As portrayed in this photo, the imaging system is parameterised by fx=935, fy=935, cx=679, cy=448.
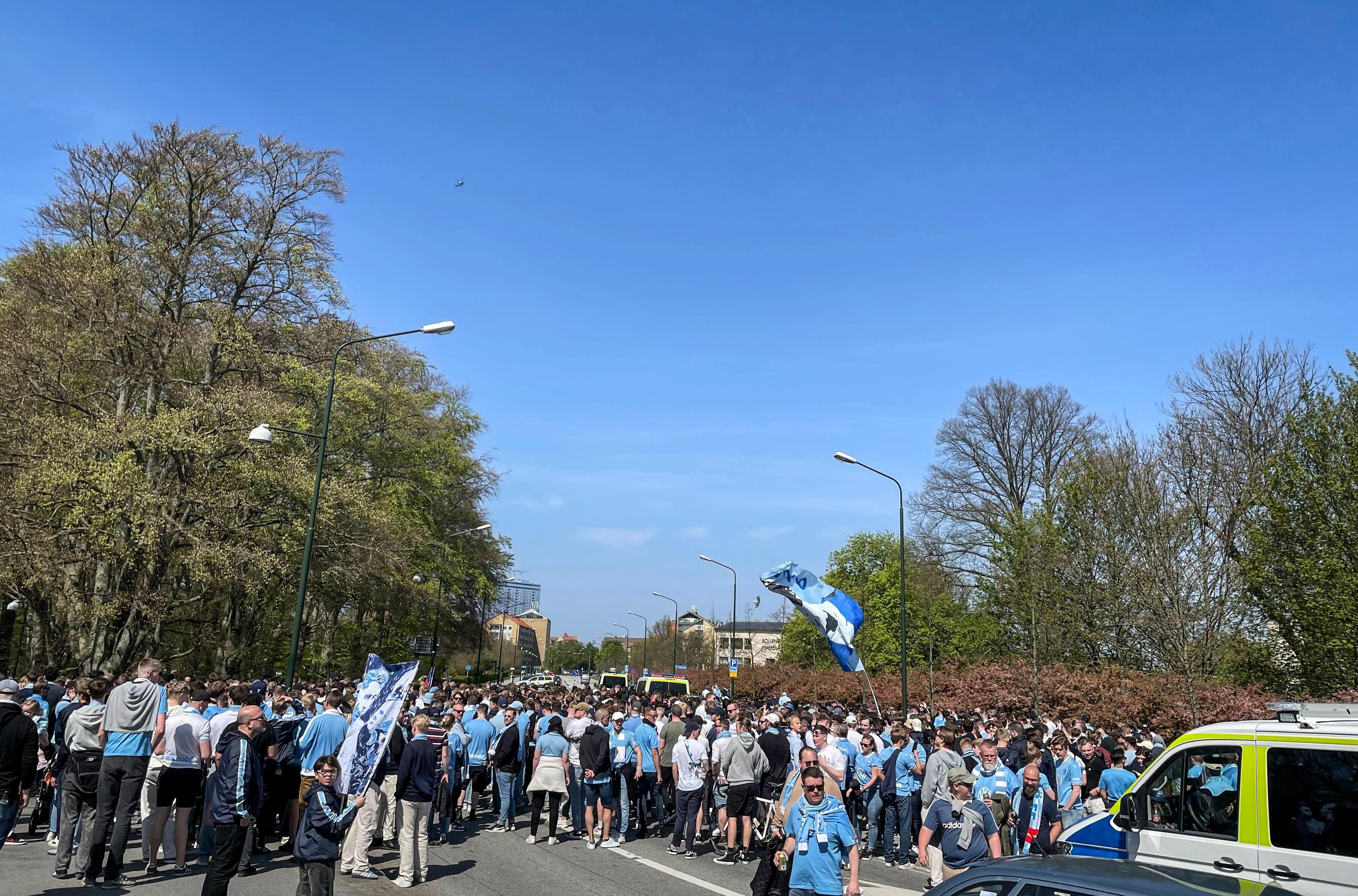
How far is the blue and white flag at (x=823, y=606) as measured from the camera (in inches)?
874

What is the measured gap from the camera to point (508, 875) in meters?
10.2

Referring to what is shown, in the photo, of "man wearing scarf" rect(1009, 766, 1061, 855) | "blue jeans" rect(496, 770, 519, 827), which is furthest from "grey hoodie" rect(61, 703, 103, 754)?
"man wearing scarf" rect(1009, 766, 1061, 855)

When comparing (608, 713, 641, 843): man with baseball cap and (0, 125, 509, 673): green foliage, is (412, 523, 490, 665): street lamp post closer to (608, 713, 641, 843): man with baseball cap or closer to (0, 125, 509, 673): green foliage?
(0, 125, 509, 673): green foliage

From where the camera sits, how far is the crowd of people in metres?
7.97

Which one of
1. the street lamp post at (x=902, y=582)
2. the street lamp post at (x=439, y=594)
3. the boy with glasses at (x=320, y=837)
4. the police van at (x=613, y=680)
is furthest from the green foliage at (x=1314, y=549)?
the police van at (x=613, y=680)

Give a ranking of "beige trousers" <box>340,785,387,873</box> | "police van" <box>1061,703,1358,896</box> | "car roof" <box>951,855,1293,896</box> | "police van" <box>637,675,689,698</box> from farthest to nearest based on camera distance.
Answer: "police van" <box>637,675,689,698</box> < "beige trousers" <box>340,785,387,873</box> < "police van" <box>1061,703,1358,896</box> < "car roof" <box>951,855,1293,896</box>

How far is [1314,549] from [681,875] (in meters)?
22.8

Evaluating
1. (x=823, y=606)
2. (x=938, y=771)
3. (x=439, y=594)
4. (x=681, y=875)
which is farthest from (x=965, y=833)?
(x=439, y=594)

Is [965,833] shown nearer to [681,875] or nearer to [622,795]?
[681,875]

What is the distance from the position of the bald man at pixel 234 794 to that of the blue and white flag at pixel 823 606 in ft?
46.3

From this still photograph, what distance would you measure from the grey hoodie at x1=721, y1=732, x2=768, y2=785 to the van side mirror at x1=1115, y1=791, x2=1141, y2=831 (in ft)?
16.1

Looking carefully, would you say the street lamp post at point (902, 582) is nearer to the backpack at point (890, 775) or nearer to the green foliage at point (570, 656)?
the backpack at point (890, 775)

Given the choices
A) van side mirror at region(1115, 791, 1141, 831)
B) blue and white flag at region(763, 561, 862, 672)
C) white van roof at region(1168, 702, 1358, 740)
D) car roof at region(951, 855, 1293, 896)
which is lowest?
van side mirror at region(1115, 791, 1141, 831)

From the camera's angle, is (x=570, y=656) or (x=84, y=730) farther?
(x=570, y=656)
